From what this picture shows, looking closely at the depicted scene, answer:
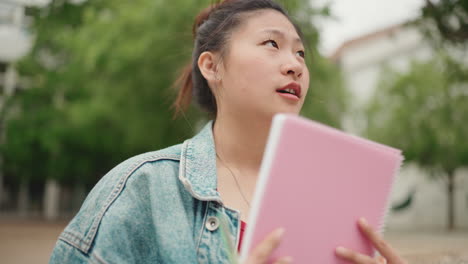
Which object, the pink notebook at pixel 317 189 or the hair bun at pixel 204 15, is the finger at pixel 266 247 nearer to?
the pink notebook at pixel 317 189

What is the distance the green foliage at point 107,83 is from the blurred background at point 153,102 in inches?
1.3

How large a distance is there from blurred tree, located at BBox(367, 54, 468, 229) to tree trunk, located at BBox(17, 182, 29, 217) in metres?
13.8

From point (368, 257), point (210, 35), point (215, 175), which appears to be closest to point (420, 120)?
point (210, 35)

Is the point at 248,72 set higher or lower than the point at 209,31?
lower

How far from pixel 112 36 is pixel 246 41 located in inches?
312

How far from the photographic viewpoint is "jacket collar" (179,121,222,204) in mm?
1282

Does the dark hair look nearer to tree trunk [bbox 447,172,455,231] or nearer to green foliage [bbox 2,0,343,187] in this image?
green foliage [bbox 2,0,343,187]

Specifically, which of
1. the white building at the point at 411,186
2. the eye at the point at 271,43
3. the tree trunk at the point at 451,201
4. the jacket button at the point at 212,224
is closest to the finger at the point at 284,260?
the jacket button at the point at 212,224

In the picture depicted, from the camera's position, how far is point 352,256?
108 centimetres

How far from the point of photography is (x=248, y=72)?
1402 millimetres

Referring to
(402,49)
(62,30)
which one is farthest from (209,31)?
(402,49)

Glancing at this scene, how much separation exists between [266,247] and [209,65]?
84 cm

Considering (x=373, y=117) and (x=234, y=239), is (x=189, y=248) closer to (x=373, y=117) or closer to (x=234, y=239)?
(x=234, y=239)

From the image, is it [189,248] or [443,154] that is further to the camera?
[443,154]
